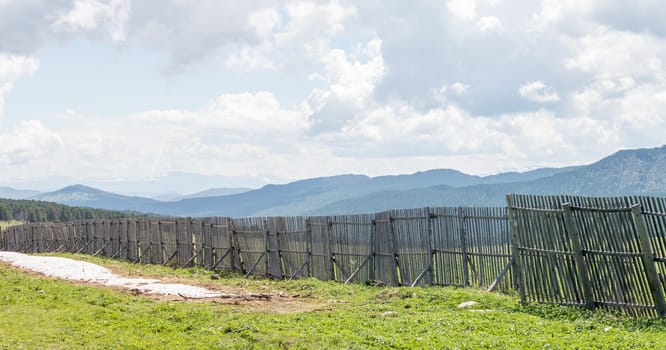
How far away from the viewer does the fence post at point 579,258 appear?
46.0 feet

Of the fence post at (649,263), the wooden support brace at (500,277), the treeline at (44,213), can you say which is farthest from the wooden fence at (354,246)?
the treeline at (44,213)

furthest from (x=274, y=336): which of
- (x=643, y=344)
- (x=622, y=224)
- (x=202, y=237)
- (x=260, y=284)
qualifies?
(x=202, y=237)

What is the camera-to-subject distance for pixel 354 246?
903 inches

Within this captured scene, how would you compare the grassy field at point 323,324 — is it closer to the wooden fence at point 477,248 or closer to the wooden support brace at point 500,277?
the wooden fence at point 477,248

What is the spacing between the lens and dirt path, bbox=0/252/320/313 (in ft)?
59.7

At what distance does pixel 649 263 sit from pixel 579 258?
151 cm

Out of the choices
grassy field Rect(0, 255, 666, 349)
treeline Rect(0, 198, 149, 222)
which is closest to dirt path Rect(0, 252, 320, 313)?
grassy field Rect(0, 255, 666, 349)

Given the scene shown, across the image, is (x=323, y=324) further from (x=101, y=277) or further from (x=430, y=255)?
(x=101, y=277)

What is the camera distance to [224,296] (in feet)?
65.4

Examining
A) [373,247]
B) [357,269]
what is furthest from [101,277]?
[373,247]

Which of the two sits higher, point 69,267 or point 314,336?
point 69,267

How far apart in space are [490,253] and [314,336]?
25.6 ft

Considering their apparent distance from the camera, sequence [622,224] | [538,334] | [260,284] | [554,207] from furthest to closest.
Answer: [260,284], [554,207], [622,224], [538,334]

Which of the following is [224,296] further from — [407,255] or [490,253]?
[490,253]
